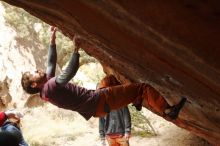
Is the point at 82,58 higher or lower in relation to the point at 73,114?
higher

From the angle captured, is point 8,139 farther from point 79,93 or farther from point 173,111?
point 173,111

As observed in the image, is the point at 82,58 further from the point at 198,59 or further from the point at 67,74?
the point at 198,59

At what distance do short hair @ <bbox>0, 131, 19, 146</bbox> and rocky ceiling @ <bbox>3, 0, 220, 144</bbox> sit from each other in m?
1.43

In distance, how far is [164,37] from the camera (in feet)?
11.0

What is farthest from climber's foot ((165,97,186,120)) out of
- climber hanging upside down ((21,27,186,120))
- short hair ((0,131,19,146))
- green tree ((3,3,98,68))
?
green tree ((3,3,98,68))

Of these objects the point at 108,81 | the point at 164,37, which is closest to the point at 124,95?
the point at 108,81

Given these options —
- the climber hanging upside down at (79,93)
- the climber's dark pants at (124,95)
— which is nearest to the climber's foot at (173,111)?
the climber hanging upside down at (79,93)

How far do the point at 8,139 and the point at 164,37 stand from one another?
2.12 m

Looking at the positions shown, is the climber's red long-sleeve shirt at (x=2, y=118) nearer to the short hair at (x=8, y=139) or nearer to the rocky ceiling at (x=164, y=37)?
the short hair at (x=8, y=139)

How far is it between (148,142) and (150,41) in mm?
6558

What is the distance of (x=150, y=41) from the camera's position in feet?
12.1

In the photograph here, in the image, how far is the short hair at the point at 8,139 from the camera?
432 cm

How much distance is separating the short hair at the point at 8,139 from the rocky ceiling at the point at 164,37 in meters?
1.43

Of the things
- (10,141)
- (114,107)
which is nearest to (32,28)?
(114,107)
